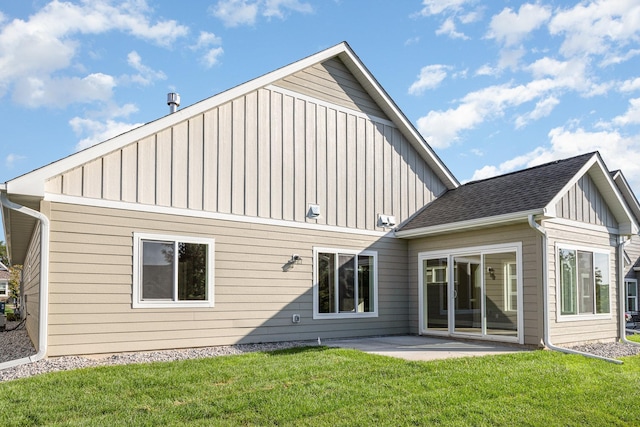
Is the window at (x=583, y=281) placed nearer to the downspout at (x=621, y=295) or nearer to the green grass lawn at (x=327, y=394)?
the downspout at (x=621, y=295)

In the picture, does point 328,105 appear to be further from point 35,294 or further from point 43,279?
point 35,294

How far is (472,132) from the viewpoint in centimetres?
1462

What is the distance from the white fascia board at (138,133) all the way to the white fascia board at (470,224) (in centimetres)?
463

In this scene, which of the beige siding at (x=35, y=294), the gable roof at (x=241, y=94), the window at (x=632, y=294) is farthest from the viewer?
the window at (x=632, y=294)

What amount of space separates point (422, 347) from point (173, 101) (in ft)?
23.2

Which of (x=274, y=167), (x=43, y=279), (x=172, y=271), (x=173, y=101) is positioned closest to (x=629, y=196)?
(x=274, y=167)

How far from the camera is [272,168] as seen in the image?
34.6 feet

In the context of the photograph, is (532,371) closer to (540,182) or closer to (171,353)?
(540,182)

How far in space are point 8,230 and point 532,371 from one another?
11.2m

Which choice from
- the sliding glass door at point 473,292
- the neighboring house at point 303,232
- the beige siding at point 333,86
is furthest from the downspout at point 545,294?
the beige siding at point 333,86

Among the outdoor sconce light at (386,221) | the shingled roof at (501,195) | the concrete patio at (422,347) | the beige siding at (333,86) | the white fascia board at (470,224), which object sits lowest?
the concrete patio at (422,347)

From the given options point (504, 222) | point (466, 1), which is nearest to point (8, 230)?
point (504, 222)

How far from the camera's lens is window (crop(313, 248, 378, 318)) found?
11000 mm

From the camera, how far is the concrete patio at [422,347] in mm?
8703
